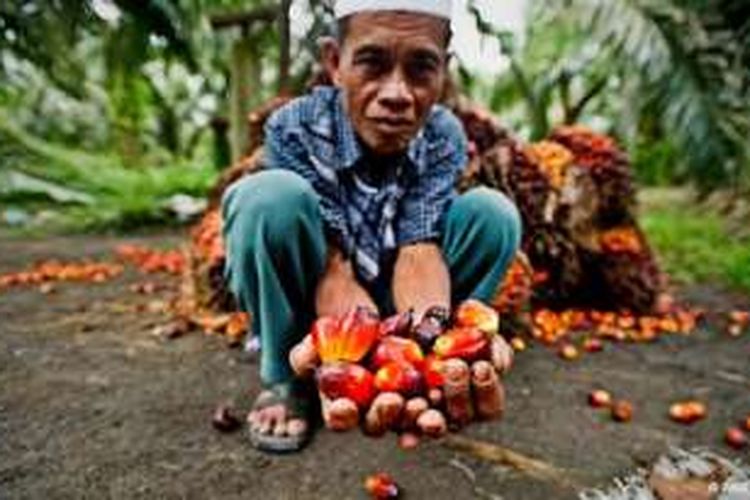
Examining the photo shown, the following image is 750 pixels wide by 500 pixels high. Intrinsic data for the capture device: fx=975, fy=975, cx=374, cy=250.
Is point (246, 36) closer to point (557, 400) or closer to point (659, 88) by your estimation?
point (659, 88)

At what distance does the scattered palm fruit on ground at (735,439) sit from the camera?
255 centimetres

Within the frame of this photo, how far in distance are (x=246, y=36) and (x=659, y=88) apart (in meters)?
2.73

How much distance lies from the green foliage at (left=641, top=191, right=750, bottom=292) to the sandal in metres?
3.47

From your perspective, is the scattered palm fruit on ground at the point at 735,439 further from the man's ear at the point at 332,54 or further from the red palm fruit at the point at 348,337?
the man's ear at the point at 332,54

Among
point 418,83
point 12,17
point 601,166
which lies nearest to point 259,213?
point 418,83

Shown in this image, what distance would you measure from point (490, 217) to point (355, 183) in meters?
0.35

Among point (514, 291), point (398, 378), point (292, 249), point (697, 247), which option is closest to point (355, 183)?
point (292, 249)

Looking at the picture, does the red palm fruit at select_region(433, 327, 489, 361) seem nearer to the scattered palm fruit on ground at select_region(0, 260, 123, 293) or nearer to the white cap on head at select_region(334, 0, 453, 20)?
the white cap on head at select_region(334, 0, 453, 20)

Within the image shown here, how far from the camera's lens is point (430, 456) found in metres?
2.32

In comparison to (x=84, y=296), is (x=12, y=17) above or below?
above

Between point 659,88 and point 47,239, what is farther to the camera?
point 47,239

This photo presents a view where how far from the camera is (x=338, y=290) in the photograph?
7.66 ft

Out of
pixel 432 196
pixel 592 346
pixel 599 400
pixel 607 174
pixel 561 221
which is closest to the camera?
pixel 432 196

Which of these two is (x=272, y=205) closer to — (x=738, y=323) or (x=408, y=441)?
(x=408, y=441)
